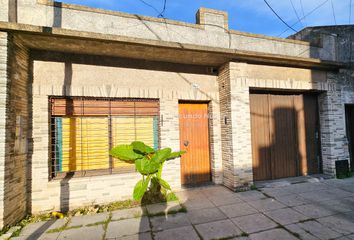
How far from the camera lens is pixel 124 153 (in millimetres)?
4594

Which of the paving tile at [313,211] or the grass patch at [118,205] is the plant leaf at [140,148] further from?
the paving tile at [313,211]

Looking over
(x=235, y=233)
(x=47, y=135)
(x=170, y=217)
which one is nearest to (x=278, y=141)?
(x=235, y=233)

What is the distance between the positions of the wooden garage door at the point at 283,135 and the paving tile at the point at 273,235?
8.47 feet

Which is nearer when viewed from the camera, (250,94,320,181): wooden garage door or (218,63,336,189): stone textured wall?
(218,63,336,189): stone textured wall

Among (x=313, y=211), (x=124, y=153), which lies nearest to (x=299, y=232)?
(x=313, y=211)

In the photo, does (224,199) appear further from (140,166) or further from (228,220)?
(140,166)

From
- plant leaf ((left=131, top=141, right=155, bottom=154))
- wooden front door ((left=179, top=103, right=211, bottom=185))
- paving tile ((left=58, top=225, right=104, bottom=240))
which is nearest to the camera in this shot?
paving tile ((left=58, top=225, right=104, bottom=240))

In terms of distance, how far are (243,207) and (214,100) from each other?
9.67 feet

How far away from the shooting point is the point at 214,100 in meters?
5.61

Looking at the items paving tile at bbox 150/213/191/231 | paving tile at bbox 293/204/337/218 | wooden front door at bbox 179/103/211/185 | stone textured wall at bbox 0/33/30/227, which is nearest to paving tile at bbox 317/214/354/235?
paving tile at bbox 293/204/337/218

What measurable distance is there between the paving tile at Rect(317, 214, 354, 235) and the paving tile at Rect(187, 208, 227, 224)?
1.77 m

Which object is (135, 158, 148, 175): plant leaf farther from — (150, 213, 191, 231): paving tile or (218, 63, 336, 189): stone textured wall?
(218, 63, 336, 189): stone textured wall

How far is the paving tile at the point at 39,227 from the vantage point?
132 inches

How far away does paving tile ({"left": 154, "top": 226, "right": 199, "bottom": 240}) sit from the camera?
3.08m
